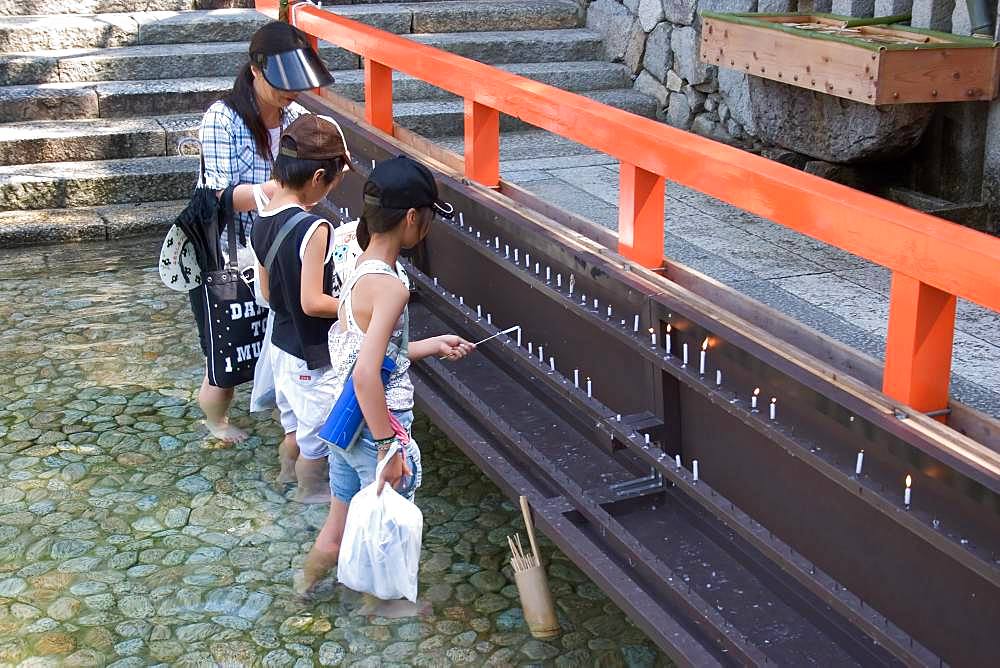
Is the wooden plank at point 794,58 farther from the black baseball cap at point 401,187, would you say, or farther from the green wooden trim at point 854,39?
the black baseball cap at point 401,187

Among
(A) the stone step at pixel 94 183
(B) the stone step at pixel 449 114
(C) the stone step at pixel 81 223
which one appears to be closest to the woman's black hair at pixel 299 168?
(C) the stone step at pixel 81 223

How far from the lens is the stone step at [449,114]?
25.8ft

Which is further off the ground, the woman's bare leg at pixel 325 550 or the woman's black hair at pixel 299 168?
the woman's black hair at pixel 299 168

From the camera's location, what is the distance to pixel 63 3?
9234 mm

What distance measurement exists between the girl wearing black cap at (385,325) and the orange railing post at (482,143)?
1018 mm

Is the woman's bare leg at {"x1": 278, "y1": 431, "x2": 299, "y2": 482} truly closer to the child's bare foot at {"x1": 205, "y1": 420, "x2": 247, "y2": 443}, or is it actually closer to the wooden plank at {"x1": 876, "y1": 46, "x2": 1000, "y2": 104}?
the child's bare foot at {"x1": 205, "y1": 420, "x2": 247, "y2": 443}

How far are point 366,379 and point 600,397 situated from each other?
2.87 ft

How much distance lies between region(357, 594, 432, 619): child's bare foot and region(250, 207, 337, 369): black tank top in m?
0.71

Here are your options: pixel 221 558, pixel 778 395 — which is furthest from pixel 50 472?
pixel 778 395

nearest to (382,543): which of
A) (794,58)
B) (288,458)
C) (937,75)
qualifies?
(288,458)

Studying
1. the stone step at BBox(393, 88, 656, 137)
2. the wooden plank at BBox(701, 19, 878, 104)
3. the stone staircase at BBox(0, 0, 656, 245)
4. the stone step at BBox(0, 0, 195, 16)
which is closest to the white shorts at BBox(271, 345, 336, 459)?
the wooden plank at BBox(701, 19, 878, 104)

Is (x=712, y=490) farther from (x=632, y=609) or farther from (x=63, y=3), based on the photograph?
(x=63, y=3)

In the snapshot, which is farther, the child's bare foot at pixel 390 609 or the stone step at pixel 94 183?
the stone step at pixel 94 183

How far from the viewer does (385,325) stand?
3.08 meters
